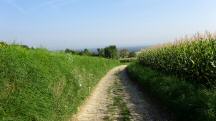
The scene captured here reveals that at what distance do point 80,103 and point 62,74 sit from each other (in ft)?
7.79

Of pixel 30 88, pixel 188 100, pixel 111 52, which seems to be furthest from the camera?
pixel 111 52

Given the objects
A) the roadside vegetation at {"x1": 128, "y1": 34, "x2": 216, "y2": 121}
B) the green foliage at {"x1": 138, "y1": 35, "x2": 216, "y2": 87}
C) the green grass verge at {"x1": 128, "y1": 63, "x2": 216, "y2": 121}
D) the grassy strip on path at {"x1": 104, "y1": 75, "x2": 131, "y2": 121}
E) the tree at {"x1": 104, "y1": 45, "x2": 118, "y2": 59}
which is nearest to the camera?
the green grass verge at {"x1": 128, "y1": 63, "x2": 216, "y2": 121}

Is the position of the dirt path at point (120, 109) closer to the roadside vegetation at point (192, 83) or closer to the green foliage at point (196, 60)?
the roadside vegetation at point (192, 83)

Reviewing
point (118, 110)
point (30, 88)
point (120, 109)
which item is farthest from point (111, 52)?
point (30, 88)

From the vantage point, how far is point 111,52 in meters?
108

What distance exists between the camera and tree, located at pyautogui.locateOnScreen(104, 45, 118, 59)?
107 metres

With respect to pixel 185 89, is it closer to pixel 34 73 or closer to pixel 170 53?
pixel 34 73

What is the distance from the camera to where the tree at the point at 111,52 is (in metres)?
107

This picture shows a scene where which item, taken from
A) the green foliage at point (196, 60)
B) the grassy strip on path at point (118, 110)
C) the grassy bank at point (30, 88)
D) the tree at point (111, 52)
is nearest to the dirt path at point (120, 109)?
the grassy strip on path at point (118, 110)

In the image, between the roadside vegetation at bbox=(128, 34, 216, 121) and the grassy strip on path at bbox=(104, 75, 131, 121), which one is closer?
the roadside vegetation at bbox=(128, 34, 216, 121)

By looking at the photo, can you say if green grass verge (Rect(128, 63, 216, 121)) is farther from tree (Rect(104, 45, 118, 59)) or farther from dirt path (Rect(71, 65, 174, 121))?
tree (Rect(104, 45, 118, 59))

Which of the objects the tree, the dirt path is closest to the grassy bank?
the dirt path

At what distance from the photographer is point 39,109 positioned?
11.3 m

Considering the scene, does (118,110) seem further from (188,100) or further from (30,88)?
(30,88)
